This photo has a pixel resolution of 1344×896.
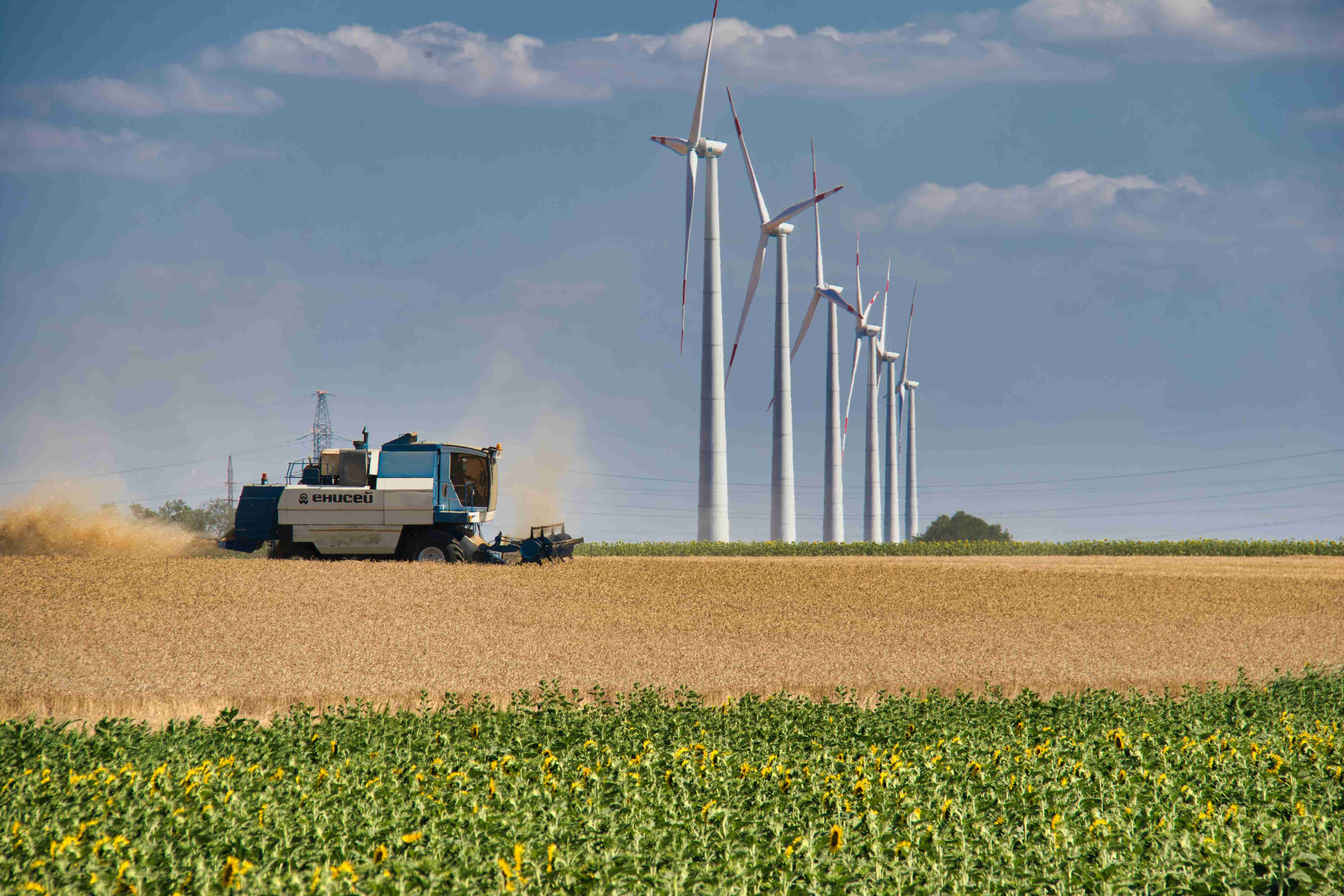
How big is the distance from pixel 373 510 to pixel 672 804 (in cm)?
2454

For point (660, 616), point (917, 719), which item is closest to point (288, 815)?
point (917, 719)

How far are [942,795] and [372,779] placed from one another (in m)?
5.15

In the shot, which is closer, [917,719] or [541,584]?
[917,719]

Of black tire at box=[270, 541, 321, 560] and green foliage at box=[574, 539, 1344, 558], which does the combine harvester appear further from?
green foliage at box=[574, 539, 1344, 558]

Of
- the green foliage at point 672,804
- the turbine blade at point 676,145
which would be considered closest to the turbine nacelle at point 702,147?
the turbine blade at point 676,145

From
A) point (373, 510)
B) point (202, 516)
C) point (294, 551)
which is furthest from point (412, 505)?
point (202, 516)

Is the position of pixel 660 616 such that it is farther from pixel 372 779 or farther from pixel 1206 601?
pixel 1206 601

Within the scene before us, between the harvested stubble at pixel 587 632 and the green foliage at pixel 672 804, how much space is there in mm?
3890

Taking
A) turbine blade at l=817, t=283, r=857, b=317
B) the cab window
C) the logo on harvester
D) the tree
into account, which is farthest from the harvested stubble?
the tree

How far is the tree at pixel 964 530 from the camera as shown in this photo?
341 ft

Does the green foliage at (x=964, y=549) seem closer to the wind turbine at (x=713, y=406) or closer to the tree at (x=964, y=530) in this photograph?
the wind turbine at (x=713, y=406)

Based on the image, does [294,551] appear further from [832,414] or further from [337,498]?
[832,414]

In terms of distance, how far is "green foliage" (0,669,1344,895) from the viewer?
6.85 meters

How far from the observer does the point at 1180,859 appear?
24.1 feet
